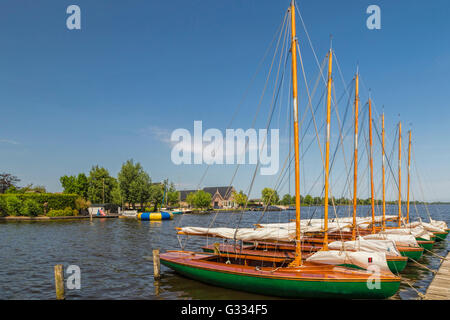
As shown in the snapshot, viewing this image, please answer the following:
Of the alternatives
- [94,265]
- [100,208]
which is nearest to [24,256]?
[94,265]

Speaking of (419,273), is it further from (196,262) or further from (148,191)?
(148,191)

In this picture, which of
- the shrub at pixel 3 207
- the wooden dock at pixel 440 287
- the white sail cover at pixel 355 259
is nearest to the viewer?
the wooden dock at pixel 440 287

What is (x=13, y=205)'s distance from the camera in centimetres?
7756

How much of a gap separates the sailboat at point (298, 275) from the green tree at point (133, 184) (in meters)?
87.0

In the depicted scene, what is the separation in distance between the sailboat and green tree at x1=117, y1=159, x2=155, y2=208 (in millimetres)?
87047

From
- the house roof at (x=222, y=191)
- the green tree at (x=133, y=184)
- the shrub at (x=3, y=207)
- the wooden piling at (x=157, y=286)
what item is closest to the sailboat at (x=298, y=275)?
the wooden piling at (x=157, y=286)

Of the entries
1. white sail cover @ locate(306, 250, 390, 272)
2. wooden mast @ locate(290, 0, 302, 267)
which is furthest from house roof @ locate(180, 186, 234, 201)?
wooden mast @ locate(290, 0, 302, 267)

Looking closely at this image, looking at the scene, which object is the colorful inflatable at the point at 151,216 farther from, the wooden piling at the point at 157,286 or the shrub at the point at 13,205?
the wooden piling at the point at 157,286

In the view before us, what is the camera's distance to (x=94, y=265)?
27000 millimetres

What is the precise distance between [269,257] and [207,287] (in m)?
5.01

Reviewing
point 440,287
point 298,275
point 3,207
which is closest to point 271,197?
point 298,275

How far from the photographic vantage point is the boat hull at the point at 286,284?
48.3 ft
